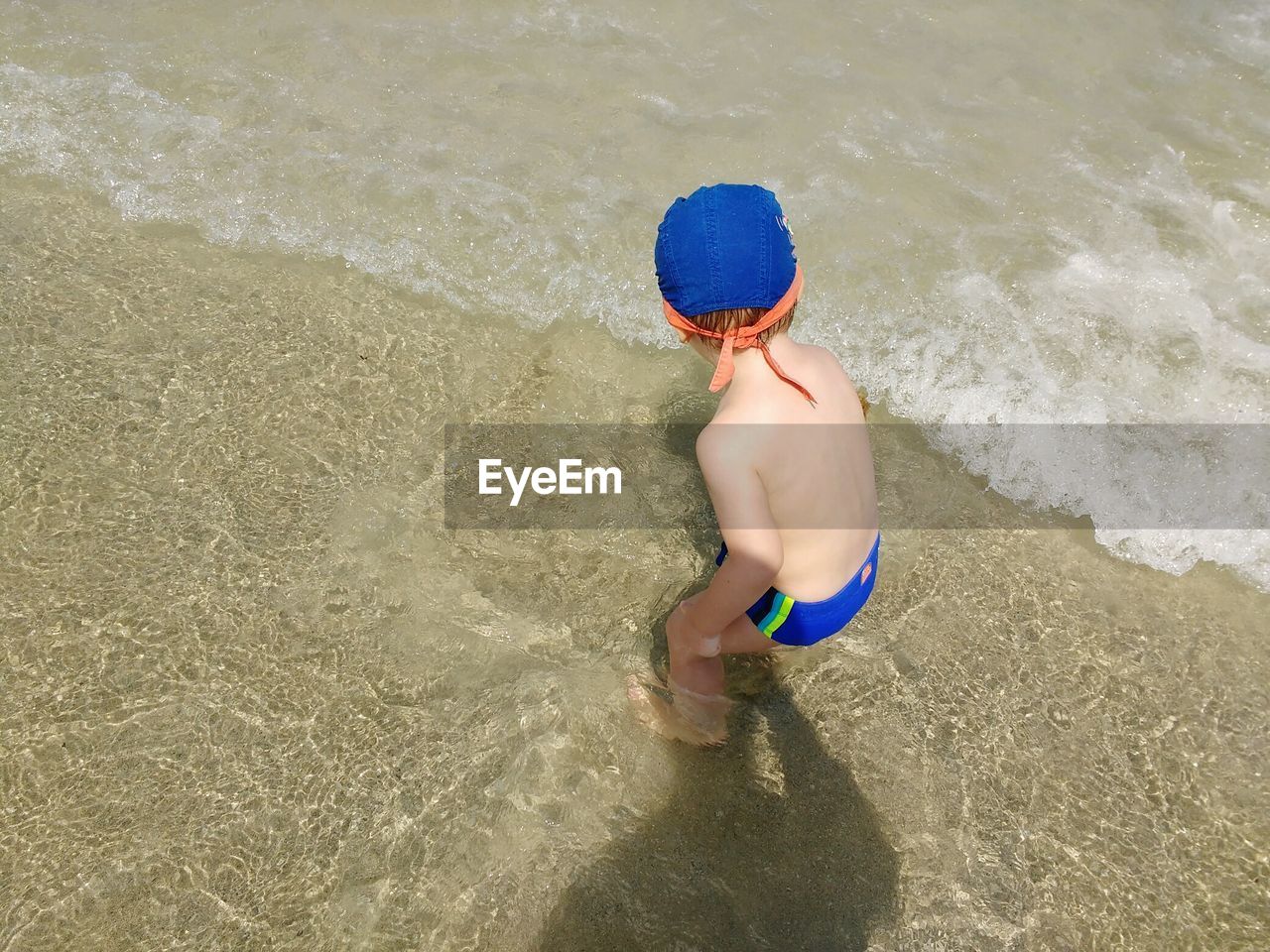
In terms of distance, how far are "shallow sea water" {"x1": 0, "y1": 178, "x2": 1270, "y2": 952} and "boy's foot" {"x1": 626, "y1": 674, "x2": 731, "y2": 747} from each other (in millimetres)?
41

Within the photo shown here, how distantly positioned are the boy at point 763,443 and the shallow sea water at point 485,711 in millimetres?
440

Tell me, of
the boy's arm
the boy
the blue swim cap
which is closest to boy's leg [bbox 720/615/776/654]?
the boy

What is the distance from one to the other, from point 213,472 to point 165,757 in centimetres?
96

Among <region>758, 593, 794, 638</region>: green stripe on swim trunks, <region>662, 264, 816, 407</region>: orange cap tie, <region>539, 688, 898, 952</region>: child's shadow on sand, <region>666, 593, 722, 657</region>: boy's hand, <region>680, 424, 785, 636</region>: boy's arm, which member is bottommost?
<region>539, 688, 898, 952</region>: child's shadow on sand

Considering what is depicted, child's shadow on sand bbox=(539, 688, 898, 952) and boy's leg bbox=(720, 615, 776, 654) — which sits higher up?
boy's leg bbox=(720, 615, 776, 654)

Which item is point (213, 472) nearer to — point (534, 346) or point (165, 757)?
point (165, 757)

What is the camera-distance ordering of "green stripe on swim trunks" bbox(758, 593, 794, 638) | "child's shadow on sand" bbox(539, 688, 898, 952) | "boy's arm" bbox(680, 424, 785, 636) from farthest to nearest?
"green stripe on swim trunks" bbox(758, 593, 794, 638) → "child's shadow on sand" bbox(539, 688, 898, 952) → "boy's arm" bbox(680, 424, 785, 636)

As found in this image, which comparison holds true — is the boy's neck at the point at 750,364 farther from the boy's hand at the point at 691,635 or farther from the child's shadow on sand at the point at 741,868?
the child's shadow on sand at the point at 741,868

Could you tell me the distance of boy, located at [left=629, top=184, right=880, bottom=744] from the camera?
5.93 ft

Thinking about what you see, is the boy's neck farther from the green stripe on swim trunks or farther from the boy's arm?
the green stripe on swim trunks

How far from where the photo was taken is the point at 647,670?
2564 millimetres

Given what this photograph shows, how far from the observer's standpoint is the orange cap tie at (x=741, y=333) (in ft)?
6.10

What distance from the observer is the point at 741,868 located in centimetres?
218

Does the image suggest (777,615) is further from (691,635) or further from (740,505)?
(740,505)
